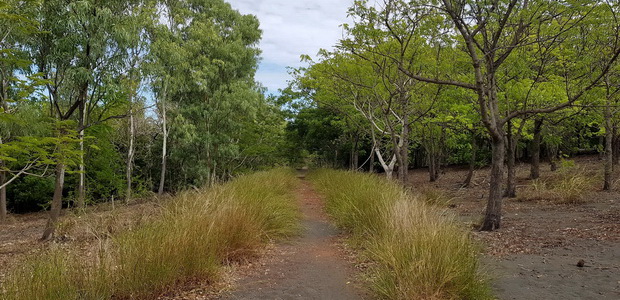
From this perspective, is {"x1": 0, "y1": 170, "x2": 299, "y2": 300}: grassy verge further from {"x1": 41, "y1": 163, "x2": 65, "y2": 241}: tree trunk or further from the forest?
{"x1": 41, "y1": 163, "x2": 65, "y2": 241}: tree trunk

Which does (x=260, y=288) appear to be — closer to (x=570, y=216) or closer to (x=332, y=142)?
(x=570, y=216)

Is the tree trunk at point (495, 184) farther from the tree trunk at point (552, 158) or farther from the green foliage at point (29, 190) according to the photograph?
the green foliage at point (29, 190)

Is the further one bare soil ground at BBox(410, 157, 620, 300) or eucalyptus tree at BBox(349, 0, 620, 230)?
eucalyptus tree at BBox(349, 0, 620, 230)

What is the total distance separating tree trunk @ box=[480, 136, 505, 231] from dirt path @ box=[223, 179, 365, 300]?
10.1 feet

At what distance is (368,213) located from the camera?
683 centimetres

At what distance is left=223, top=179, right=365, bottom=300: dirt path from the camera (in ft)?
14.5

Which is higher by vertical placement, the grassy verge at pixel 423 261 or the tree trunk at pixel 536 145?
the tree trunk at pixel 536 145

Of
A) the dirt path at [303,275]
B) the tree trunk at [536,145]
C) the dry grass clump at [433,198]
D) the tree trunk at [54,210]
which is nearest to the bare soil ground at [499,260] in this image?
the dirt path at [303,275]

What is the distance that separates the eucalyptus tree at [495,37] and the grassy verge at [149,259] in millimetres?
4015

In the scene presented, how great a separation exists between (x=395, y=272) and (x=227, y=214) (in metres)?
2.81

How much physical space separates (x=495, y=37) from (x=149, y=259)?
638 centimetres

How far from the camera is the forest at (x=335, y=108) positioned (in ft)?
14.5

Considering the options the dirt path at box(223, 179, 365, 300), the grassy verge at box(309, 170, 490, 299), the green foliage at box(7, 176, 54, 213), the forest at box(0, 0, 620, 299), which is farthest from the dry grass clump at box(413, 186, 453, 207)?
the green foliage at box(7, 176, 54, 213)

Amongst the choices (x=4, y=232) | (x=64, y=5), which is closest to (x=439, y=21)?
(x=64, y=5)
